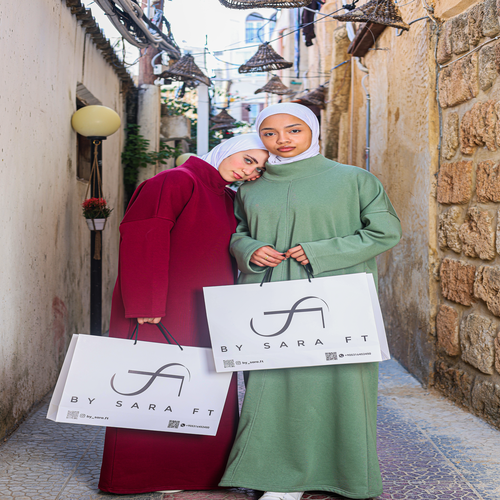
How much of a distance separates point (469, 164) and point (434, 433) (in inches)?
64.4

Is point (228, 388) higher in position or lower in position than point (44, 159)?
lower

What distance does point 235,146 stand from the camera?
2488mm

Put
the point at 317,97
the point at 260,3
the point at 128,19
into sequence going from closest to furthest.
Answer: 1. the point at 260,3
2. the point at 128,19
3. the point at 317,97

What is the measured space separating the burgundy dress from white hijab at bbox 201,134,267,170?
0.06m

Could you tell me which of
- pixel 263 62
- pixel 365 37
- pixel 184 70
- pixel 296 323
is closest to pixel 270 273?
pixel 296 323

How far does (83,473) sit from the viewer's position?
262 cm

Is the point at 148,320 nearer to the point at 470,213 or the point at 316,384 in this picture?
A: the point at 316,384

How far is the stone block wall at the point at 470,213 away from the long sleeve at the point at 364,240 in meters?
1.12

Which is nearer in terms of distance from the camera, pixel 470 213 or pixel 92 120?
pixel 470 213

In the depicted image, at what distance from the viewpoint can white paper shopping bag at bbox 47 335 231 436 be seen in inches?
86.8

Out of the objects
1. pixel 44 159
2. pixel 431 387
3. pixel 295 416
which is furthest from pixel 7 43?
pixel 431 387

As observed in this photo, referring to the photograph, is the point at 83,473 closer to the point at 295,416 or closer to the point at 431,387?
the point at 295,416

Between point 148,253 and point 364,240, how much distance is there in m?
0.90

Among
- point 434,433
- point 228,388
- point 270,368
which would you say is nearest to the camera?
point 270,368
